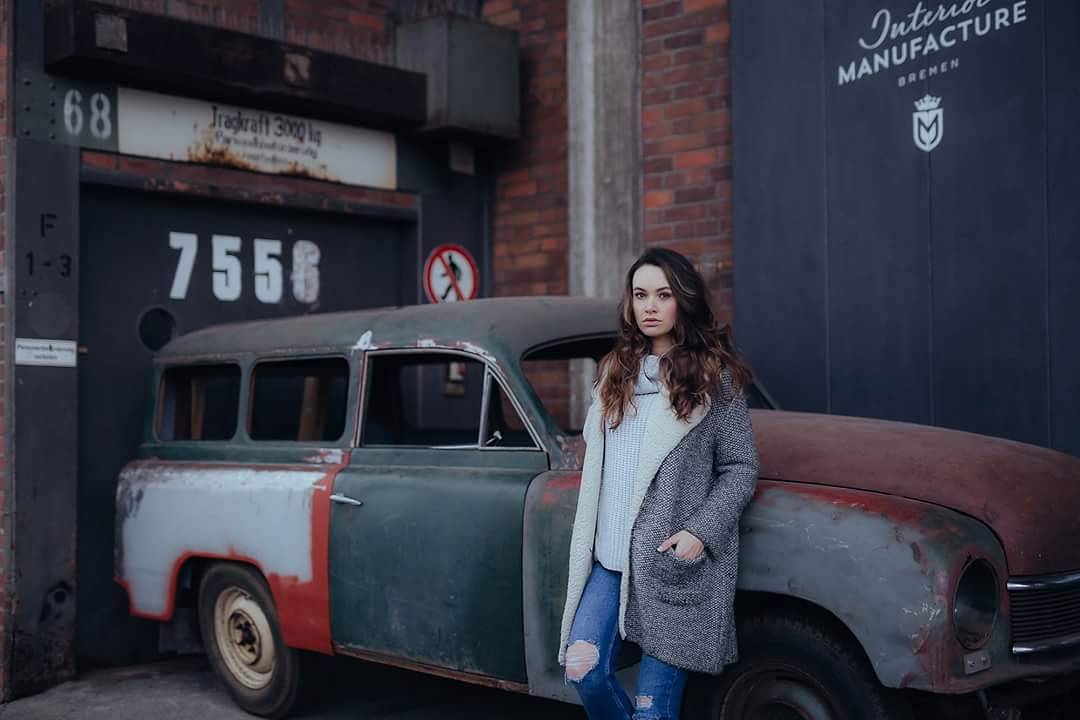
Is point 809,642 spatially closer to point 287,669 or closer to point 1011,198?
point 287,669

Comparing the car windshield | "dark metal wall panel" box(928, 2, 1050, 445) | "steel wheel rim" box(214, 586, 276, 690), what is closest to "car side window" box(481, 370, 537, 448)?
the car windshield

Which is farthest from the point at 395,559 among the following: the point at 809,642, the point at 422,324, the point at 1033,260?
the point at 1033,260

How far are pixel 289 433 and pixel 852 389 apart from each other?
291 cm

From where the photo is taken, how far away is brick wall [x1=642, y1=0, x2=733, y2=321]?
707cm

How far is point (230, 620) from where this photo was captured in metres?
5.93

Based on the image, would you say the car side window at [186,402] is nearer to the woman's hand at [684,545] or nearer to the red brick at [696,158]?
the red brick at [696,158]

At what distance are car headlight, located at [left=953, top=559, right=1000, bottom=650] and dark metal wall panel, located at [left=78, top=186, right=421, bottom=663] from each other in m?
4.68

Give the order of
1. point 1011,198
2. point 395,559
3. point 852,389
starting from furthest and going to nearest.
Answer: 1. point 852,389
2. point 1011,198
3. point 395,559

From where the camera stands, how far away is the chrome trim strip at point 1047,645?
3688mm

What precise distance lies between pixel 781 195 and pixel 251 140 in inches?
120

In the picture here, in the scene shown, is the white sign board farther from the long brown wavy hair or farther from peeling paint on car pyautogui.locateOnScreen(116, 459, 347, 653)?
the long brown wavy hair

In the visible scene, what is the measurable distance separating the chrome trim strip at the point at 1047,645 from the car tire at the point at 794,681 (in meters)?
0.37

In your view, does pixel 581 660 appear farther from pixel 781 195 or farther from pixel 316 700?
pixel 781 195

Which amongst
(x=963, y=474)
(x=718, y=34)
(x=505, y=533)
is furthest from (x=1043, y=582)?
(x=718, y=34)
